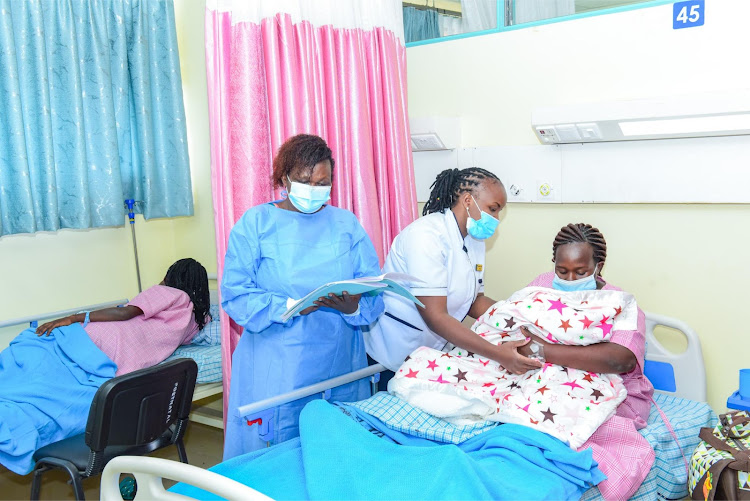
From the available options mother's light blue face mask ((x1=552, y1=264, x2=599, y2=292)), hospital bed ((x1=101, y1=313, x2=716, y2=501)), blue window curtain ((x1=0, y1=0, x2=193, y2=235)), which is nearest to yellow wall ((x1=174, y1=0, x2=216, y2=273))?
blue window curtain ((x1=0, y1=0, x2=193, y2=235))

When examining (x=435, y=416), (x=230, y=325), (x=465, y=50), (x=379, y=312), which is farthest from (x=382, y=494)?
(x=465, y=50)

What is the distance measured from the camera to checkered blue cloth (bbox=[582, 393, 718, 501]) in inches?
81.3

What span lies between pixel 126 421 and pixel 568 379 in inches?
63.3

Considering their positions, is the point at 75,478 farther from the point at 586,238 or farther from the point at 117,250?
the point at 586,238

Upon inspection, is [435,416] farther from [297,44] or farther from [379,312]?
[297,44]

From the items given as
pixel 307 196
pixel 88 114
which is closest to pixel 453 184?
pixel 307 196

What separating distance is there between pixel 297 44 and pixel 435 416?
5.06ft

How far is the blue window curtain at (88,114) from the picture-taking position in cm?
331

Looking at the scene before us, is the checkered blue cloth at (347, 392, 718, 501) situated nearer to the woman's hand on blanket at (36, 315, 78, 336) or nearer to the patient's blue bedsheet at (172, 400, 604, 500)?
the patient's blue bedsheet at (172, 400, 604, 500)

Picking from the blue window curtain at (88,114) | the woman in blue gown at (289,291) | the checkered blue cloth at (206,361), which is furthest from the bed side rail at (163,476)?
the blue window curtain at (88,114)

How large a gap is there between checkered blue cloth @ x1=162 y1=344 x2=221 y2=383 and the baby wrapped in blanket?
4.74 ft

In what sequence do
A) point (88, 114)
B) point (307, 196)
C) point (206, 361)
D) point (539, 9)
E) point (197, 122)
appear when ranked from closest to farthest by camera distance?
point (307, 196) < point (539, 9) < point (206, 361) < point (88, 114) < point (197, 122)

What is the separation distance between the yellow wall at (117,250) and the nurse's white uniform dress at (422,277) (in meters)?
1.98

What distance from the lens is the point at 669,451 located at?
215 centimetres
